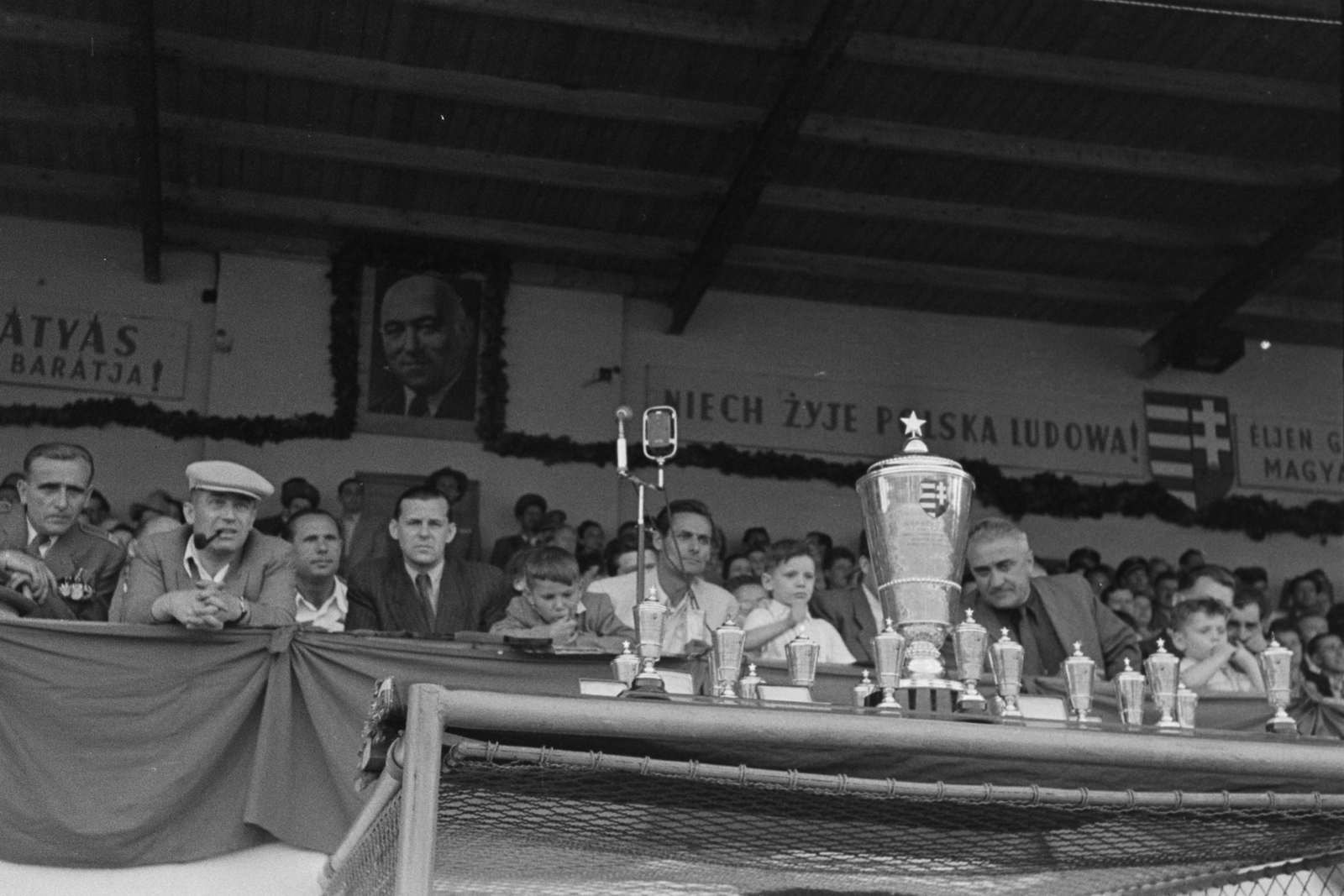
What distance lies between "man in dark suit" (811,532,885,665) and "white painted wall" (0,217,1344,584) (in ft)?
15.0

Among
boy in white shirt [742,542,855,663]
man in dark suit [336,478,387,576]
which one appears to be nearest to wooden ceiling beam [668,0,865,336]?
man in dark suit [336,478,387,576]

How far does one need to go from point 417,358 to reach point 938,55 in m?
4.07

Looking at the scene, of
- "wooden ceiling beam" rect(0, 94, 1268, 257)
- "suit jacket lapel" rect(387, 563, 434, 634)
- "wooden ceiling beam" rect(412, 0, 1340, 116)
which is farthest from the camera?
"wooden ceiling beam" rect(0, 94, 1268, 257)

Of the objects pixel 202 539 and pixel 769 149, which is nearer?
pixel 202 539

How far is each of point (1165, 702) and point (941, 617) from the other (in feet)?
2.22

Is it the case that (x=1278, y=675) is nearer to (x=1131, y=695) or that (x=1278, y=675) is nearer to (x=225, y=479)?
(x=1131, y=695)

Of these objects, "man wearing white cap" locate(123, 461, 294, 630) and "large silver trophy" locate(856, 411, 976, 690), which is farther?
"man wearing white cap" locate(123, 461, 294, 630)

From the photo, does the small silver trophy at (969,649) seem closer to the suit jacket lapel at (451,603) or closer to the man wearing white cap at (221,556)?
the man wearing white cap at (221,556)

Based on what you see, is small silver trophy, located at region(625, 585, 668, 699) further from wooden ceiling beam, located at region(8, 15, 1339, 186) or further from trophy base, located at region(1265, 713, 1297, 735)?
wooden ceiling beam, located at region(8, 15, 1339, 186)

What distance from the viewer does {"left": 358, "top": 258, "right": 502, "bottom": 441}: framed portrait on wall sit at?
10844 mm

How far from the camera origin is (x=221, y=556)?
511cm

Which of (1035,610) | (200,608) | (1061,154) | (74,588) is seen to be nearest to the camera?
(200,608)

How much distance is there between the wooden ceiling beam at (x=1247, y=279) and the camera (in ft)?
33.5

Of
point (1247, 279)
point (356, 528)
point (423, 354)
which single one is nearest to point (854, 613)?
point (356, 528)
